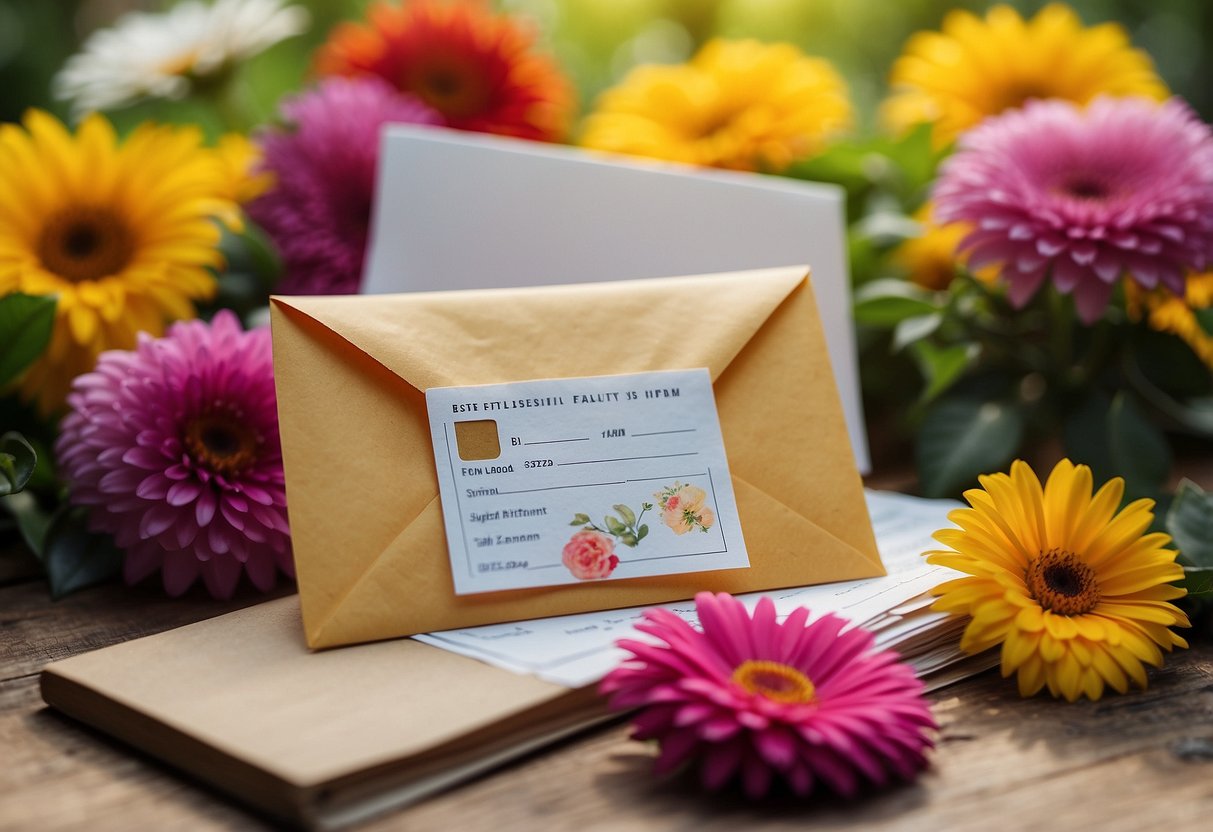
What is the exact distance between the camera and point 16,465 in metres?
0.63

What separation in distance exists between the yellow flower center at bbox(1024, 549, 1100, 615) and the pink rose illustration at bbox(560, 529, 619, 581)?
204mm

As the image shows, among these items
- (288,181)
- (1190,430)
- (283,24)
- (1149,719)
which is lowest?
(1149,719)

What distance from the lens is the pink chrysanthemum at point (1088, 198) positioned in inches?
27.3

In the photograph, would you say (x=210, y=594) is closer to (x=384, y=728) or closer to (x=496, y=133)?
(x=384, y=728)

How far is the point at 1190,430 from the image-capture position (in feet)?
3.28

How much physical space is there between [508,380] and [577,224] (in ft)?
0.78

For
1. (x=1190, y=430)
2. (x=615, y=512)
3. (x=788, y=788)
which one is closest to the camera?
(x=788, y=788)

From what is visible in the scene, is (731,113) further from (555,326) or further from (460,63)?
(555,326)

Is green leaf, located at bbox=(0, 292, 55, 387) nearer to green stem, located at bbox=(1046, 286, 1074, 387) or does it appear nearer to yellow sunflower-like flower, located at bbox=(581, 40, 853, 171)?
yellow sunflower-like flower, located at bbox=(581, 40, 853, 171)

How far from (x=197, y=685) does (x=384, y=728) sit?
103mm

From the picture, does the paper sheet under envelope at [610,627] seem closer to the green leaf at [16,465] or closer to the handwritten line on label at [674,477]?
the handwritten line on label at [674,477]

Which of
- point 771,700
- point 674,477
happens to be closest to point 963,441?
point 674,477

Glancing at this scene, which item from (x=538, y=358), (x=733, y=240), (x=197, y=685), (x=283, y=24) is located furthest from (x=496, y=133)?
(x=197, y=685)

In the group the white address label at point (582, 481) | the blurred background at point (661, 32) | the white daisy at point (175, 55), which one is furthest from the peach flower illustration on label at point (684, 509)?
the blurred background at point (661, 32)
